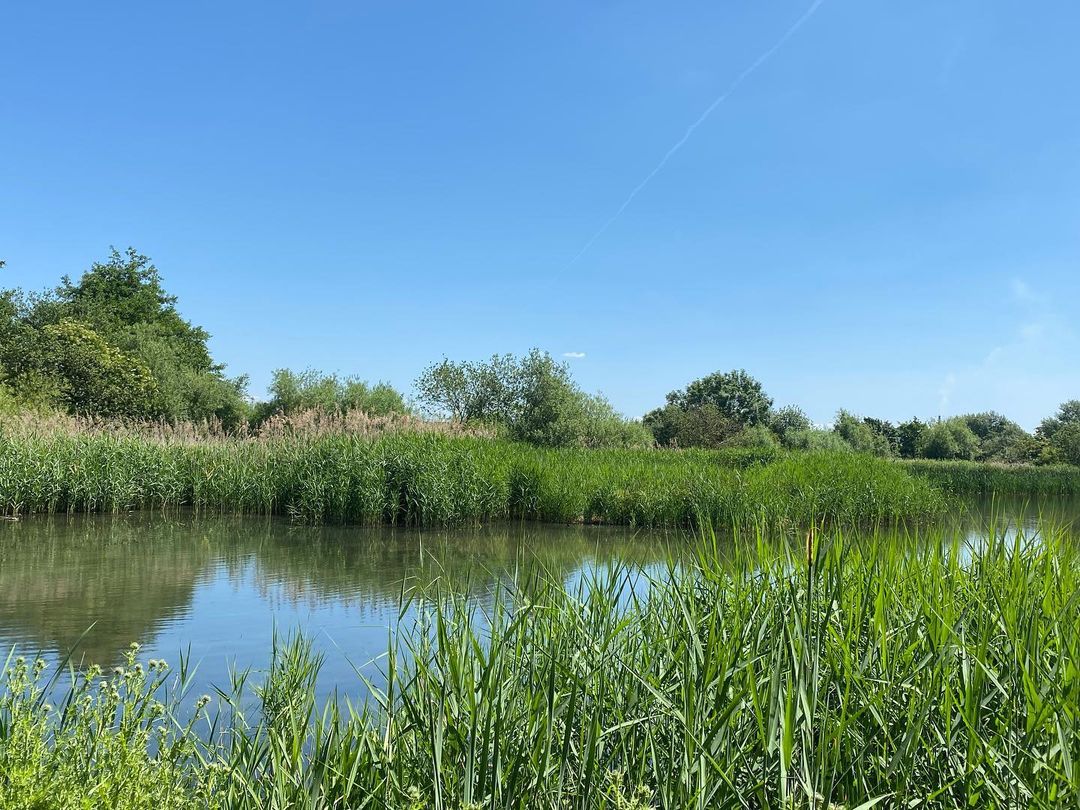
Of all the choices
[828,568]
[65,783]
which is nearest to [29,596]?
Answer: [65,783]

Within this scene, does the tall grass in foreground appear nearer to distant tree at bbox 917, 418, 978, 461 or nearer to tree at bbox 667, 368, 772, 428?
tree at bbox 667, 368, 772, 428

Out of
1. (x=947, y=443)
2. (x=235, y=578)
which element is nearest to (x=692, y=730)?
(x=235, y=578)

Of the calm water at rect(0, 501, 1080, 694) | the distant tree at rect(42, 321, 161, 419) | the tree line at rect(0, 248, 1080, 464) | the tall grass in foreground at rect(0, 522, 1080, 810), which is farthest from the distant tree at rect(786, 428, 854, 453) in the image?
the tall grass in foreground at rect(0, 522, 1080, 810)

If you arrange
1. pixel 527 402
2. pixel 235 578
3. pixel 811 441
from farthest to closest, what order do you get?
pixel 811 441
pixel 527 402
pixel 235 578

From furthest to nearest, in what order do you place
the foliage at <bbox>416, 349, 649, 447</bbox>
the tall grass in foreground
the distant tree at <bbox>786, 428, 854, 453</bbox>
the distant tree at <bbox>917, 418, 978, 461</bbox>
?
1. the distant tree at <bbox>917, 418, 978, 461</bbox>
2. the distant tree at <bbox>786, 428, 854, 453</bbox>
3. the foliage at <bbox>416, 349, 649, 447</bbox>
4. the tall grass in foreground

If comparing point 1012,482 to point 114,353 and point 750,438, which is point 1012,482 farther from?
point 114,353

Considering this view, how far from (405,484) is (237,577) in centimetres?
558

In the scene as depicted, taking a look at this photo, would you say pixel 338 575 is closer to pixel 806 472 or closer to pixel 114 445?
pixel 114 445

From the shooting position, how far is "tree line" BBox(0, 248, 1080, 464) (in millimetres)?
29300

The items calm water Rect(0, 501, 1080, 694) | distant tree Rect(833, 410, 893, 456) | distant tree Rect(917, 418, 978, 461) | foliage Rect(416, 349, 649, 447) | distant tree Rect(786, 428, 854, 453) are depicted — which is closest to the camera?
calm water Rect(0, 501, 1080, 694)

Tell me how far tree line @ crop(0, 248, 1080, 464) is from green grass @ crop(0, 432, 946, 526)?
9.62 ft

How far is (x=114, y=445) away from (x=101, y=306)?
30609 mm

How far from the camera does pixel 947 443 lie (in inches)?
2317

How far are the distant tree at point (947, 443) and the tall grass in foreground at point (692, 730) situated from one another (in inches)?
2435
